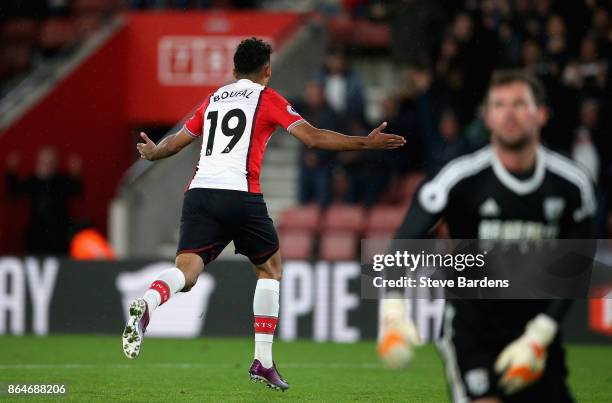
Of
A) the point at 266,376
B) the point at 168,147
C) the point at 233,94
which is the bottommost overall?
the point at 266,376

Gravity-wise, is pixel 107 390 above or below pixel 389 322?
below

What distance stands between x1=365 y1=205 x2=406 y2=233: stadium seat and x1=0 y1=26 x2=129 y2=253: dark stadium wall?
501 cm

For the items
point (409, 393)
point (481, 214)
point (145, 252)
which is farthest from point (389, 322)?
point (145, 252)

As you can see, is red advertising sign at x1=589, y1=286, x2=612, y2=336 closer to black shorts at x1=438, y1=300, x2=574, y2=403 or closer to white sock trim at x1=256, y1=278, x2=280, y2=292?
white sock trim at x1=256, y1=278, x2=280, y2=292

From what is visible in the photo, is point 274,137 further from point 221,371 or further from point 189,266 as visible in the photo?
point 189,266

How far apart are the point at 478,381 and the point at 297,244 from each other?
1059 centimetres

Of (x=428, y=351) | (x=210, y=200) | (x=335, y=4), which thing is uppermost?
(x=335, y=4)

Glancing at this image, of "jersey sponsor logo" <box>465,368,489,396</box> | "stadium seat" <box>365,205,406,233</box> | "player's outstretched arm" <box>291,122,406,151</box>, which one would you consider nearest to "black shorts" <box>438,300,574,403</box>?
"jersey sponsor logo" <box>465,368,489,396</box>

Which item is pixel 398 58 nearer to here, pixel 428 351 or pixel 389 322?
pixel 428 351

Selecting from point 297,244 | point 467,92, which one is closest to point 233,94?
point 297,244

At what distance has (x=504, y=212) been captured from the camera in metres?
5.02

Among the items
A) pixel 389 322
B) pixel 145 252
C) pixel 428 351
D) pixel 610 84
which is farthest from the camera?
pixel 145 252

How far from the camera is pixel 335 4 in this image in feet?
62.5

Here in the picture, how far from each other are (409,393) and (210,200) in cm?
203
